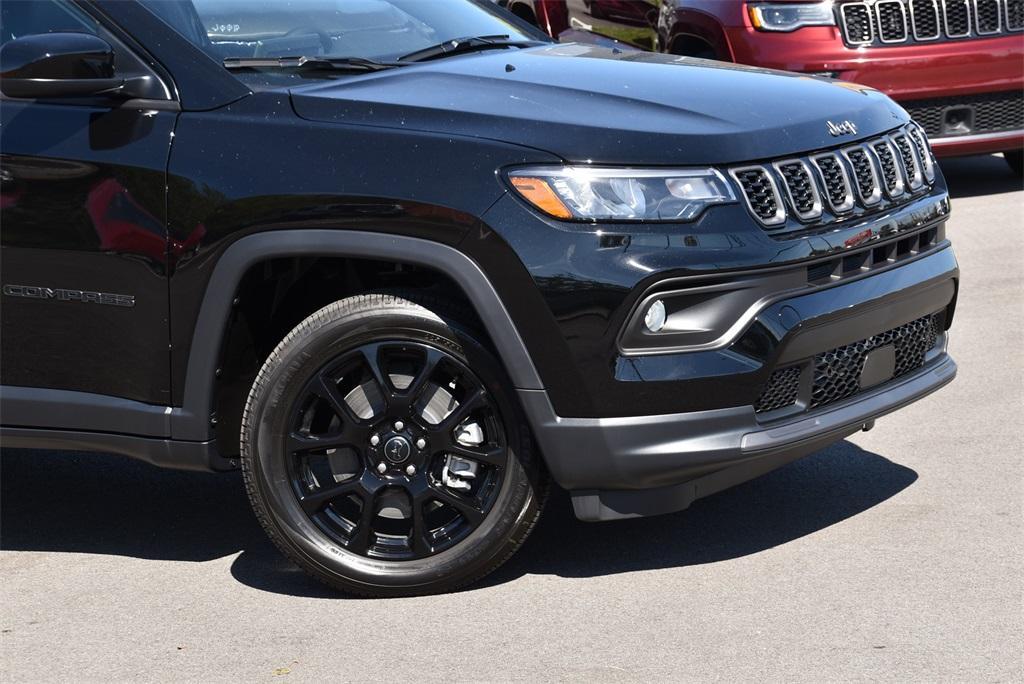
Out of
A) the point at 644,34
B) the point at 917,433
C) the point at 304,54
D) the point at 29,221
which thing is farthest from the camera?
the point at 644,34

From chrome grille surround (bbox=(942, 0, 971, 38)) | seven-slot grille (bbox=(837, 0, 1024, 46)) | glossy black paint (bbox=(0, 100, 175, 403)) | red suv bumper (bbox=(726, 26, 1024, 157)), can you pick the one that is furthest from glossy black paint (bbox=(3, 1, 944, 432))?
chrome grille surround (bbox=(942, 0, 971, 38))

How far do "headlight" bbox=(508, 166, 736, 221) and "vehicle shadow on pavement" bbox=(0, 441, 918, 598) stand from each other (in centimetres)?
108

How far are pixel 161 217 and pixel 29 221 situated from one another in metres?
0.41

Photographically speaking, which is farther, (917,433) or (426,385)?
(917,433)

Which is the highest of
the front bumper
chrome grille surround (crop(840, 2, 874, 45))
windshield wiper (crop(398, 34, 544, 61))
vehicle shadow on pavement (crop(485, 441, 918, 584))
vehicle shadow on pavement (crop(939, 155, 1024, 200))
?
windshield wiper (crop(398, 34, 544, 61))

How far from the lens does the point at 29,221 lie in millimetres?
4238

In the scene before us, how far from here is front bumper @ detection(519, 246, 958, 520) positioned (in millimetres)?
3916

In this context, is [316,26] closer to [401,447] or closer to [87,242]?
[87,242]

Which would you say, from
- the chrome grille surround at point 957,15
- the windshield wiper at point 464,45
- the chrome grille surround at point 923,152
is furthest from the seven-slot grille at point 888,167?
the chrome grille surround at point 957,15

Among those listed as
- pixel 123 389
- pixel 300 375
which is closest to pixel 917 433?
pixel 300 375

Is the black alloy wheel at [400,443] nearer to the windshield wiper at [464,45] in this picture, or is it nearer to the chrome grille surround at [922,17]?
the windshield wiper at [464,45]

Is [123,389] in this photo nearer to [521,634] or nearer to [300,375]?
[300,375]

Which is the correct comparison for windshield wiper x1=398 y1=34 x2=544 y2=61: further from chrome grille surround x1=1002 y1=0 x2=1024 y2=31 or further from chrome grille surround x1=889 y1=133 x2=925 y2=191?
chrome grille surround x1=1002 y1=0 x2=1024 y2=31

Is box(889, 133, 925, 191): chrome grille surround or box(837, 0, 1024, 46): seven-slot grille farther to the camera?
box(837, 0, 1024, 46): seven-slot grille
